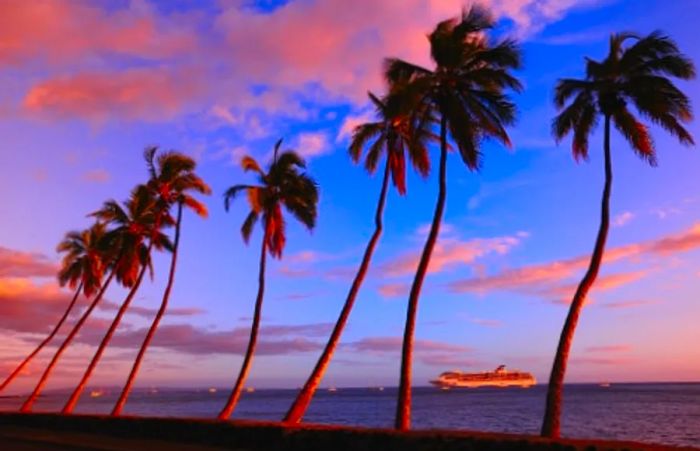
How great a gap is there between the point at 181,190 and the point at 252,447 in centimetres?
2530

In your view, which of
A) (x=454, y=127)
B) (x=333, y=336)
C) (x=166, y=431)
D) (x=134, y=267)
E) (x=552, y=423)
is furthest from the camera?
(x=134, y=267)

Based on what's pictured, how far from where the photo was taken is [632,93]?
2147 centimetres

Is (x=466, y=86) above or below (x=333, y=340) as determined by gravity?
above

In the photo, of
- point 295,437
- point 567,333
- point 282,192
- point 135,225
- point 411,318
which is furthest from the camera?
point 135,225

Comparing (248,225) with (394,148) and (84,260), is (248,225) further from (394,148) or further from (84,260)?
(84,260)

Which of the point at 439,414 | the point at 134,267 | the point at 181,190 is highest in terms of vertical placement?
the point at 181,190

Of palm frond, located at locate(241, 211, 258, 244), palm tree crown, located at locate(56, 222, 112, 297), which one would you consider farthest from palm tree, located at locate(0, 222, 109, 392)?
palm frond, located at locate(241, 211, 258, 244)

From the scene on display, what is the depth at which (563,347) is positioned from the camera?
65.4ft

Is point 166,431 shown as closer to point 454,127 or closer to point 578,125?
point 454,127

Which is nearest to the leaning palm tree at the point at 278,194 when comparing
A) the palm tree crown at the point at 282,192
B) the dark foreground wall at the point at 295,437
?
the palm tree crown at the point at 282,192

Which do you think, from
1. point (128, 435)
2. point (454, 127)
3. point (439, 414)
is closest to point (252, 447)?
point (128, 435)

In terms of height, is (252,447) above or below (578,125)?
below

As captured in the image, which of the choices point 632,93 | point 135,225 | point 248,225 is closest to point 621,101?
point 632,93

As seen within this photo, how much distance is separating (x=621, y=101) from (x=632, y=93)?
0.48 metres
